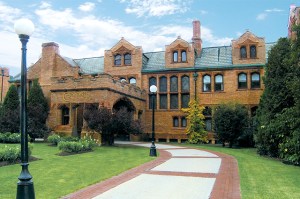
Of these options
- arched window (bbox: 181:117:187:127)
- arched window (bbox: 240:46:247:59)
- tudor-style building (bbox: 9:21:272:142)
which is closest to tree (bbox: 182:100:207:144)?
tudor-style building (bbox: 9:21:272:142)

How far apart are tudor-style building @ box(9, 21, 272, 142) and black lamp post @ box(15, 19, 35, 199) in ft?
76.2

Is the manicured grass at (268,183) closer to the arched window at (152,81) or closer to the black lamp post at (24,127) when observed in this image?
the black lamp post at (24,127)

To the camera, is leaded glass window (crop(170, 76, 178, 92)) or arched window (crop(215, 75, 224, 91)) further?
leaded glass window (crop(170, 76, 178, 92))

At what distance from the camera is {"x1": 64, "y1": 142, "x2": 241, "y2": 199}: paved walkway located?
9016mm

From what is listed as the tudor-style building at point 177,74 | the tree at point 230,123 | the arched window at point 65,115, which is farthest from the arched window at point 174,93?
the arched window at point 65,115

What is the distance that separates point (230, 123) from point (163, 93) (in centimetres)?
1052

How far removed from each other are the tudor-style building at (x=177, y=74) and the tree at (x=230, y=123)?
5336mm

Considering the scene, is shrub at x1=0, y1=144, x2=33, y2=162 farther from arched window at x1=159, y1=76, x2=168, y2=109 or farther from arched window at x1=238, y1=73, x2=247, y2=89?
arched window at x1=238, y1=73, x2=247, y2=89

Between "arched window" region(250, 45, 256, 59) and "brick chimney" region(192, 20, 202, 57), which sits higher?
"brick chimney" region(192, 20, 202, 57)

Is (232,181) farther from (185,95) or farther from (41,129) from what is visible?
(185,95)

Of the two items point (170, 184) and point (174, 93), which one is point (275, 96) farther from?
point (174, 93)

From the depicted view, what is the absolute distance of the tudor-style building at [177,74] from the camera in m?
34.4

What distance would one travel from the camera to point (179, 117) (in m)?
36.4

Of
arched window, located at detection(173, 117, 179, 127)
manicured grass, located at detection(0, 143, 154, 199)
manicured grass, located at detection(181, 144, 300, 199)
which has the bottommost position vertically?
manicured grass, located at detection(181, 144, 300, 199)
